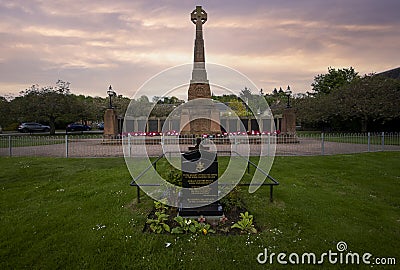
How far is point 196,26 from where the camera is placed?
2200cm

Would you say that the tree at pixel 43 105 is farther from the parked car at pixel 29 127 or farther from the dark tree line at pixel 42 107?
the parked car at pixel 29 127


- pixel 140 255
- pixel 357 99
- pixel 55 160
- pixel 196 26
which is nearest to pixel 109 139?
pixel 55 160

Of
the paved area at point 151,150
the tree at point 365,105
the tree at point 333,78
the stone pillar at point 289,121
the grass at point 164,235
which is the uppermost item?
the tree at point 333,78

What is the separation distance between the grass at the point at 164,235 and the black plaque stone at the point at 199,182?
3.40 feet

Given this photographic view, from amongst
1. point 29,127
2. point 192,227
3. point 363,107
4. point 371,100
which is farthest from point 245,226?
point 29,127

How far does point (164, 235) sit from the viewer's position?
542 cm

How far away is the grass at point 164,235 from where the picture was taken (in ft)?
15.2

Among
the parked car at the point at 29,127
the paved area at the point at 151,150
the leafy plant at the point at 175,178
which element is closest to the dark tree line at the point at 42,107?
the parked car at the point at 29,127

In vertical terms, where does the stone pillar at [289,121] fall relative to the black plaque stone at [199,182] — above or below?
above

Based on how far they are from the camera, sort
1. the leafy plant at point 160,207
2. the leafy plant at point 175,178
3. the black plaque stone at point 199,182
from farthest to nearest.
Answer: the leafy plant at point 175,178 < the leafy plant at point 160,207 < the black plaque stone at point 199,182

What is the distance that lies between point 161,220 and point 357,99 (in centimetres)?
3271

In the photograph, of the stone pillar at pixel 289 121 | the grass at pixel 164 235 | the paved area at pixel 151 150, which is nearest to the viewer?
the grass at pixel 164 235

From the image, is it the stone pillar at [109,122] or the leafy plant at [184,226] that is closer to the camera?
the leafy plant at [184,226]

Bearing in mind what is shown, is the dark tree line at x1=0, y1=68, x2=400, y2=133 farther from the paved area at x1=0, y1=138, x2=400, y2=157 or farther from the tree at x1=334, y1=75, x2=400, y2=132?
the paved area at x1=0, y1=138, x2=400, y2=157
